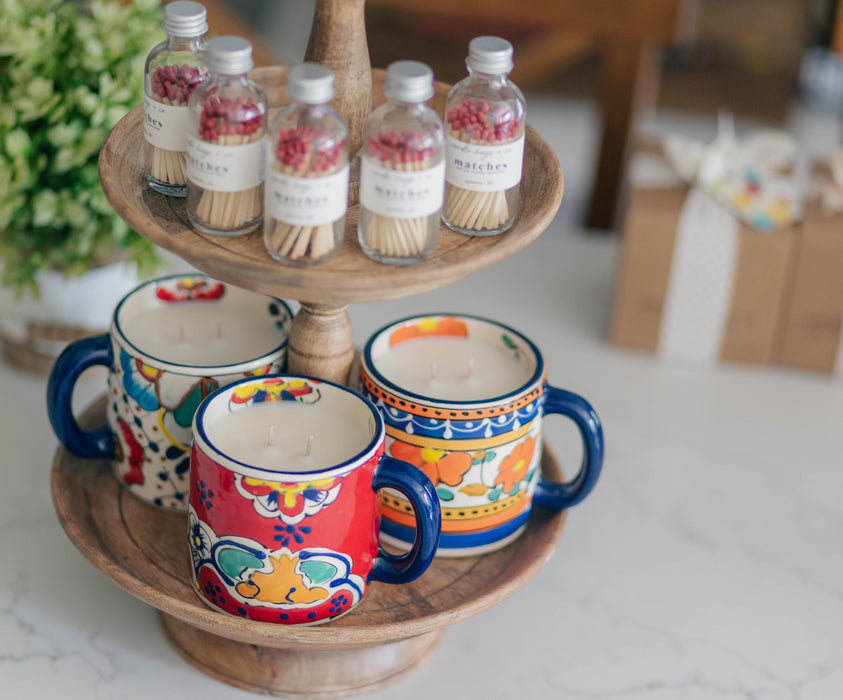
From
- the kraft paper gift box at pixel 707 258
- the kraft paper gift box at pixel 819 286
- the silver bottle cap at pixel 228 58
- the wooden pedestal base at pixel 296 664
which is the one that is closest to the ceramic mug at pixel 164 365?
the wooden pedestal base at pixel 296 664

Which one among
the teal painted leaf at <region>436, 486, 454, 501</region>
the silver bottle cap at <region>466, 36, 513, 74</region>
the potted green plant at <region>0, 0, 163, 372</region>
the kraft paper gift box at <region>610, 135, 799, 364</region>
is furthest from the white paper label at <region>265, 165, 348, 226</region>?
the kraft paper gift box at <region>610, 135, 799, 364</region>

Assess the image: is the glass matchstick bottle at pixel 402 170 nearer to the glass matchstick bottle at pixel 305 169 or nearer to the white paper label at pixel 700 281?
the glass matchstick bottle at pixel 305 169

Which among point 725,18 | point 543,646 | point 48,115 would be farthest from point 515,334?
point 725,18

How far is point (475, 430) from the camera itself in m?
0.69

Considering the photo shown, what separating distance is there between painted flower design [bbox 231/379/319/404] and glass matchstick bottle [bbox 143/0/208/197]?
145mm

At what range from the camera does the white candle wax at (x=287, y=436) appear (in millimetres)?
657

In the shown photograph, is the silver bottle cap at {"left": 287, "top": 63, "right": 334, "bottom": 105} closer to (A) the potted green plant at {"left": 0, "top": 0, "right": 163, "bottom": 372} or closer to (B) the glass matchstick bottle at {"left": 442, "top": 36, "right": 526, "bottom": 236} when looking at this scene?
(B) the glass matchstick bottle at {"left": 442, "top": 36, "right": 526, "bottom": 236}

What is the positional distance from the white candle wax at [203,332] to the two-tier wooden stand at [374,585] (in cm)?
6

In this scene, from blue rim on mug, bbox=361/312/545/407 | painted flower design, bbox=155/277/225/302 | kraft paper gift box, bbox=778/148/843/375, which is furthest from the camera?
kraft paper gift box, bbox=778/148/843/375

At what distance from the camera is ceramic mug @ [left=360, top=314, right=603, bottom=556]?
70 cm

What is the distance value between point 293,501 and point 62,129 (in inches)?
16.7

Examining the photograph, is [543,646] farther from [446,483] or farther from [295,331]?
[295,331]

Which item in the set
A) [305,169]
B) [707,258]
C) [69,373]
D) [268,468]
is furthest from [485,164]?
[707,258]

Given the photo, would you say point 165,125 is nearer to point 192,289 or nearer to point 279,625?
point 192,289
